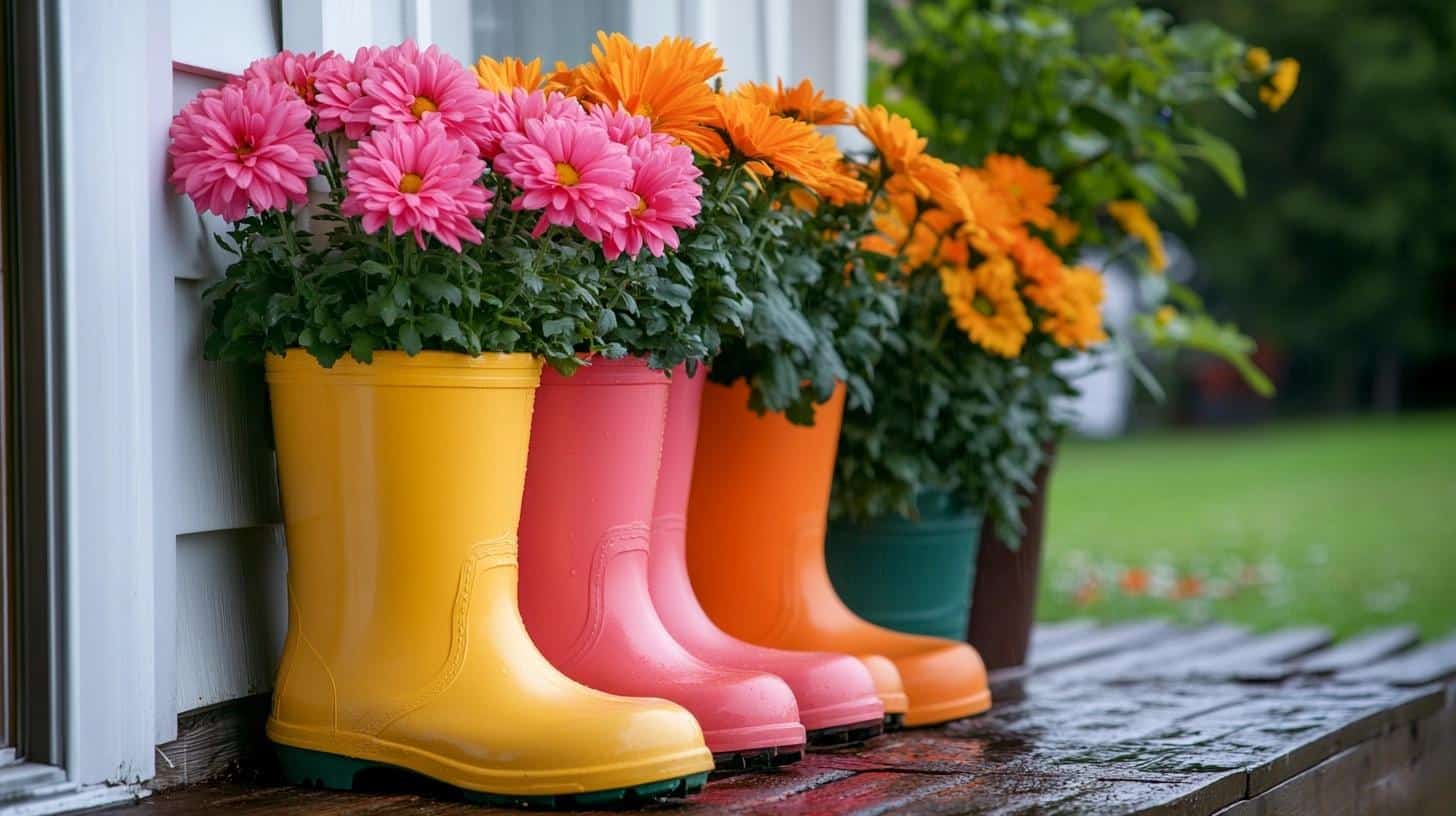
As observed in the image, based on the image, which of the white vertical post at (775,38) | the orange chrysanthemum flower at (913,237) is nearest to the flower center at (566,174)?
the orange chrysanthemum flower at (913,237)

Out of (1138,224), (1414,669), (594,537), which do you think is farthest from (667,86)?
(1414,669)

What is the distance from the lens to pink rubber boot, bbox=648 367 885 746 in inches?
65.1

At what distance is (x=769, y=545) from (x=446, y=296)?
26.3 inches

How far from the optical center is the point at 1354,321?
13742mm

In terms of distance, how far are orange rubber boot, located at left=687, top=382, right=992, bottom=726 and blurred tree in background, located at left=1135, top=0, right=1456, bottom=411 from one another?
468 inches

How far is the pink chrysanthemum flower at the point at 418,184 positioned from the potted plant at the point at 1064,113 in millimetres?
1280

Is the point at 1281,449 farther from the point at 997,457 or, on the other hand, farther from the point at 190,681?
the point at 190,681

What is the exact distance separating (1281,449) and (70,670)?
9.92 meters

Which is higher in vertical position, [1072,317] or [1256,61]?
[1256,61]

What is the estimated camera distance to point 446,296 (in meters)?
1.36

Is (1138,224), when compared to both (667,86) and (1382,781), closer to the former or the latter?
(1382,781)

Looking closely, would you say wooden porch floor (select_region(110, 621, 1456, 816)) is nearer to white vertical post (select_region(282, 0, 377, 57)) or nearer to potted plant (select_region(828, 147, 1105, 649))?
potted plant (select_region(828, 147, 1105, 649))

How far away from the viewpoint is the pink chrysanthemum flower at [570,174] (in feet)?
4.50

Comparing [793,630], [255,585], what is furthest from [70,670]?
[793,630]
